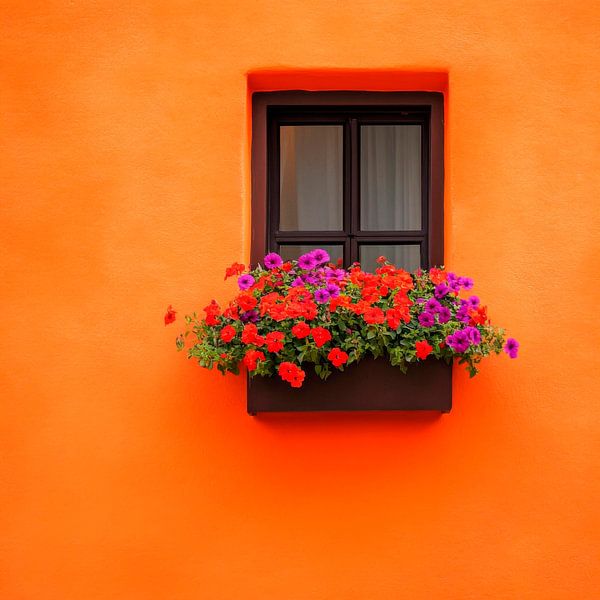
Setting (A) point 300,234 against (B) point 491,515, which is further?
(A) point 300,234

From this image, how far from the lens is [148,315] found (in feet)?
11.0

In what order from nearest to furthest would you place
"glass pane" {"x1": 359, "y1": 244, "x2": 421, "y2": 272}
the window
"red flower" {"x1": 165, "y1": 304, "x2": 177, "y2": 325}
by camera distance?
"red flower" {"x1": 165, "y1": 304, "x2": 177, "y2": 325} < the window < "glass pane" {"x1": 359, "y1": 244, "x2": 421, "y2": 272}

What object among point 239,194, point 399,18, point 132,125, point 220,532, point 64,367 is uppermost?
point 399,18

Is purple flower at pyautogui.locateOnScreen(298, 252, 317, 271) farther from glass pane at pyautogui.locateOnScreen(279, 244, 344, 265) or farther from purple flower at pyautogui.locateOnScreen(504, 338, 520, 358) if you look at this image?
purple flower at pyautogui.locateOnScreen(504, 338, 520, 358)

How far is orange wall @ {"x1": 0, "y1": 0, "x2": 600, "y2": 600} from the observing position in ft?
10.8

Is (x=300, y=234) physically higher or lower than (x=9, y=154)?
lower

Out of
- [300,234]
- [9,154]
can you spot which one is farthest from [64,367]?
[300,234]

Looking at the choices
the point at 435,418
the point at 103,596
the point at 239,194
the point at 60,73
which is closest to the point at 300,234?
the point at 239,194

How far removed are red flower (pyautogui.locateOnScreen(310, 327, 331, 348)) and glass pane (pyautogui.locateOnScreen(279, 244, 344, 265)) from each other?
2.41 feet

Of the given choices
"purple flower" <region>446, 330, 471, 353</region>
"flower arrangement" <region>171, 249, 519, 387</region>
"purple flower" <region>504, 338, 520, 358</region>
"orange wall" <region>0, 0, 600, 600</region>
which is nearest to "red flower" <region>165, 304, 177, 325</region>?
"flower arrangement" <region>171, 249, 519, 387</region>

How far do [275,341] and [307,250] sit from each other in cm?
80

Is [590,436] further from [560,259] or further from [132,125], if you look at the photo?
[132,125]

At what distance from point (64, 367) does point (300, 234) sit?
111 centimetres

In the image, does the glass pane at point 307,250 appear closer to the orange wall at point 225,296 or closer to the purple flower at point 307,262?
the orange wall at point 225,296
